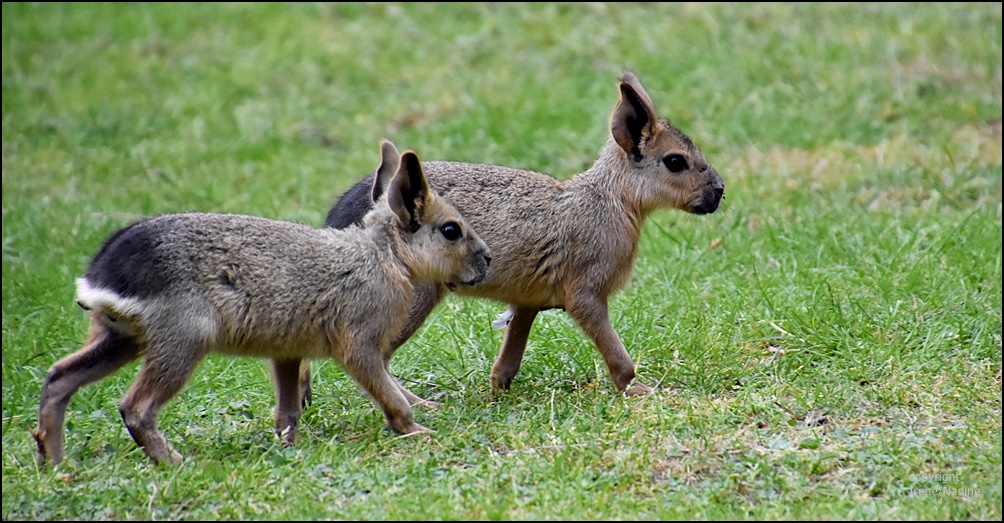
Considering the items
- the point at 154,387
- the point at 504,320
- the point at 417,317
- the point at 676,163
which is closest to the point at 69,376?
the point at 154,387

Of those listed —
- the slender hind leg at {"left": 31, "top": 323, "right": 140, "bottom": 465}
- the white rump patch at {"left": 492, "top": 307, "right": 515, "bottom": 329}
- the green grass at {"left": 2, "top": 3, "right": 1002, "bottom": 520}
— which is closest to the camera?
the green grass at {"left": 2, "top": 3, "right": 1002, "bottom": 520}

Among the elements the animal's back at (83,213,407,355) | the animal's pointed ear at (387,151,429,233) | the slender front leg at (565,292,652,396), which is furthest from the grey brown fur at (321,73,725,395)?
the animal's back at (83,213,407,355)

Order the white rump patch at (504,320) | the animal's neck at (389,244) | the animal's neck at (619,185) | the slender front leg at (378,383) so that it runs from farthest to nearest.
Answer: the white rump patch at (504,320) < the animal's neck at (619,185) < the animal's neck at (389,244) < the slender front leg at (378,383)

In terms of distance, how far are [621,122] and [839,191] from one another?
3.23 m

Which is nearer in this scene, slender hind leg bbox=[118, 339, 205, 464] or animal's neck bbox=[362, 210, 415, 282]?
slender hind leg bbox=[118, 339, 205, 464]

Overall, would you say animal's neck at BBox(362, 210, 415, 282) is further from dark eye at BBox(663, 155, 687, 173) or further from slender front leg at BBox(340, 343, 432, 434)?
dark eye at BBox(663, 155, 687, 173)

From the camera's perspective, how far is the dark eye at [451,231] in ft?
18.2

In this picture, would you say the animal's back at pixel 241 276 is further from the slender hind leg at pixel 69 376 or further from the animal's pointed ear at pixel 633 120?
the animal's pointed ear at pixel 633 120

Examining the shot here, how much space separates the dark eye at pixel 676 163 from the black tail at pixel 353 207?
5.02ft

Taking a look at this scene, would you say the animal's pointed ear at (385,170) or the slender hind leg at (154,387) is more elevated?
the animal's pointed ear at (385,170)

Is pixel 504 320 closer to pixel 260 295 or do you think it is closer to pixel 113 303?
pixel 260 295

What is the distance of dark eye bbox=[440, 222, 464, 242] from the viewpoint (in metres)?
5.56

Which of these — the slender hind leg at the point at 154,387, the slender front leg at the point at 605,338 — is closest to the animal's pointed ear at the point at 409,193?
the slender front leg at the point at 605,338

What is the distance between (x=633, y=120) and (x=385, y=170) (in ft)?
4.42
